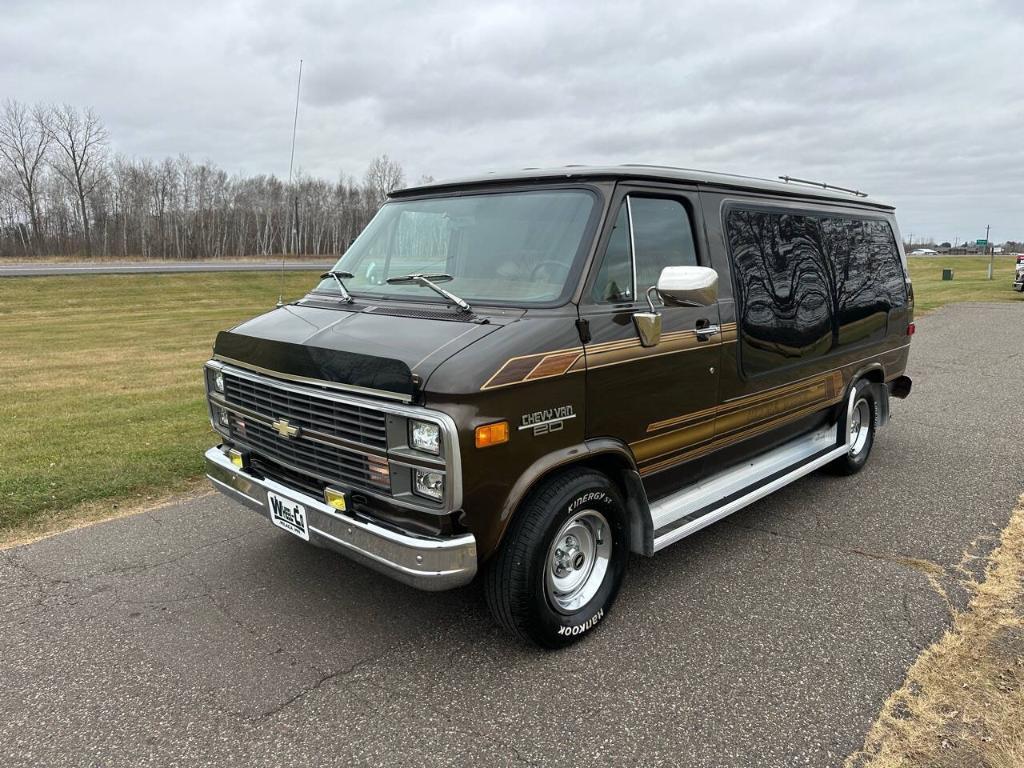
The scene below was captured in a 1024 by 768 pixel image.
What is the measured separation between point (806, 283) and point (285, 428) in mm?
3625

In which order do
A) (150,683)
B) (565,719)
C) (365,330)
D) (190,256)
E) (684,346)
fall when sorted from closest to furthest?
(565,719) → (150,683) → (365,330) → (684,346) → (190,256)

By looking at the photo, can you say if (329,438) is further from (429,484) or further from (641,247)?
(641,247)

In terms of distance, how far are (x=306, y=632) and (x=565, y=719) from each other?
1.37 metres

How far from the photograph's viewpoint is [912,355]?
12.2 metres

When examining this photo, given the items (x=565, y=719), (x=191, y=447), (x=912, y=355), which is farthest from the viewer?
(x=912, y=355)

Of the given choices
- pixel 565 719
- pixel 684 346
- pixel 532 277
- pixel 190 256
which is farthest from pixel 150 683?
pixel 190 256

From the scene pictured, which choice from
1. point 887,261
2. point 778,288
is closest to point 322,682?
point 778,288

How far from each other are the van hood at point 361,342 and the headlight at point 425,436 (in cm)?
13

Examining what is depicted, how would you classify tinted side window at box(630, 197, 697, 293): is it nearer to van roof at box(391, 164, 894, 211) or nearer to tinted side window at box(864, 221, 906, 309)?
van roof at box(391, 164, 894, 211)

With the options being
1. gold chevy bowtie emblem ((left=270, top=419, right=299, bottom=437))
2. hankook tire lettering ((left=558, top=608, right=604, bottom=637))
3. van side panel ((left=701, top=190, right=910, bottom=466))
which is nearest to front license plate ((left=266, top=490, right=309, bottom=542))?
gold chevy bowtie emblem ((left=270, top=419, right=299, bottom=437))

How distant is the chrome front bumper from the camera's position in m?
2.75

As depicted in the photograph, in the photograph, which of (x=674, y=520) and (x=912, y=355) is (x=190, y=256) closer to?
(x=912, y=355)

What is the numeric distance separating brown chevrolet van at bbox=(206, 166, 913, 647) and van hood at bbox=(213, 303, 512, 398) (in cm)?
1

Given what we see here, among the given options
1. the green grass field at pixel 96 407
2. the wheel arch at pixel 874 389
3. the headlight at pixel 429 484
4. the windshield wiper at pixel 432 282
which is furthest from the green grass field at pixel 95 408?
the wheel arch at pixel 874 389
